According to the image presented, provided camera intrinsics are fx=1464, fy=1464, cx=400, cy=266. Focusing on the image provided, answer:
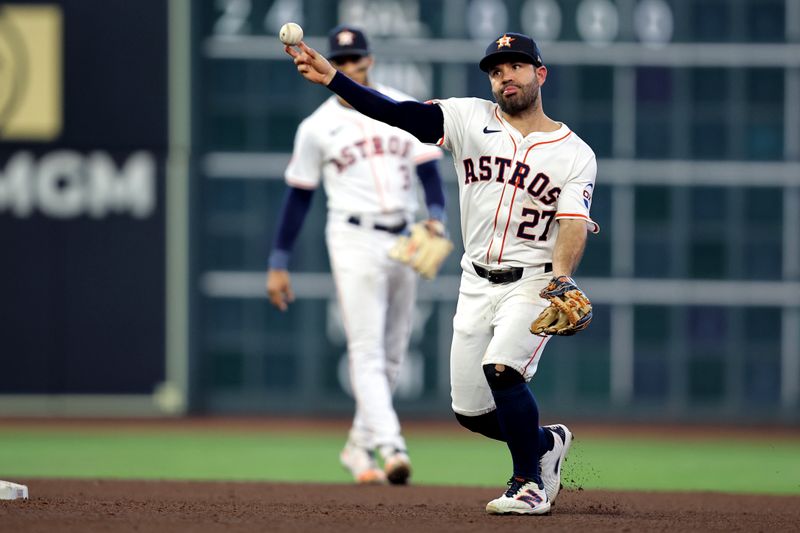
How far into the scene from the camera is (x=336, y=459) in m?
9.04

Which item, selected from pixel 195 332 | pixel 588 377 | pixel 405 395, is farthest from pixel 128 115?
pixel 588 377

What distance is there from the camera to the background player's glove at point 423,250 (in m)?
6.81

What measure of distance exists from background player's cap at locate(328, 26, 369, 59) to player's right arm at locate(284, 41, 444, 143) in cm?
168

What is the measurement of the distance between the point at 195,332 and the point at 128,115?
5.87 ft

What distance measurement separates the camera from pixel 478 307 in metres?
5.33

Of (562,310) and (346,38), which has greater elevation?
(346,38)

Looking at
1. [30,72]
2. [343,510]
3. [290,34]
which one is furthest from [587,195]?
[30,72]

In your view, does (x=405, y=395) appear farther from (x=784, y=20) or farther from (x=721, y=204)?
(x=784, y=20)

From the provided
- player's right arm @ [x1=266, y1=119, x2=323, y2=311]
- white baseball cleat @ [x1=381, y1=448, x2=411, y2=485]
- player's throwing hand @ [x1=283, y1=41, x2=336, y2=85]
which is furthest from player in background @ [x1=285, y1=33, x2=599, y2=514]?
player's right arm @ [x1=266, y1=119, x2=323, y2=311]

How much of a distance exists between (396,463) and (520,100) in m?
2.11

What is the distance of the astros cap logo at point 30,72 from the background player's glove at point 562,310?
7254mm

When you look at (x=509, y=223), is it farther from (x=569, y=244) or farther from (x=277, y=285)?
(x=277, y=285)

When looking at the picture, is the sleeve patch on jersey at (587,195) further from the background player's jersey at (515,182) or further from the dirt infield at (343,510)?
the dirt infield at (343,510)

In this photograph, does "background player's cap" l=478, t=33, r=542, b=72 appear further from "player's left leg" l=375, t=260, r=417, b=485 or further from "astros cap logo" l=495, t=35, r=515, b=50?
"player's left leg" l=375, t=260, r=417, b=485
